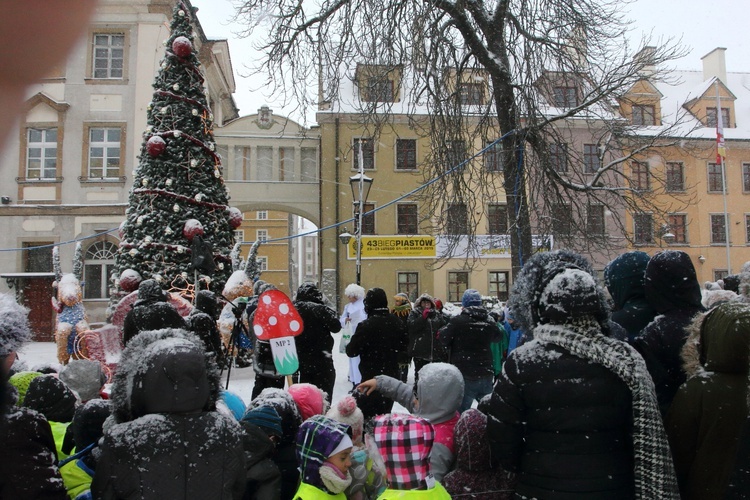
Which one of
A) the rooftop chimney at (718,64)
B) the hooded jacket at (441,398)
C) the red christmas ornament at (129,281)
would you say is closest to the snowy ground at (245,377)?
the red christmas ornament at (129,281)

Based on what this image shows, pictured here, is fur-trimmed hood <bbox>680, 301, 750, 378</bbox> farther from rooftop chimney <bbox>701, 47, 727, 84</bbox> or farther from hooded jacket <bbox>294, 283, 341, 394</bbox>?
rooftop chimney <bbox>701, 47, 727, 84</bbox>

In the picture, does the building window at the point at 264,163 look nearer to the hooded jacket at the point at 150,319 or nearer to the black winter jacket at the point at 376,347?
the black winter jacket at the point at 376,347

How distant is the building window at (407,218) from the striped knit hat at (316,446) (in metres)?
27.1

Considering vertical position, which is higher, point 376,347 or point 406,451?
point 376,347

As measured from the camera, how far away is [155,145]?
10617mm

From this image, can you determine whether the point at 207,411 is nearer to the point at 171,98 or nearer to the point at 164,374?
the point at 164,374

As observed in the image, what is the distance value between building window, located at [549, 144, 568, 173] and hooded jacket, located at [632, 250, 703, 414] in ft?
17.7

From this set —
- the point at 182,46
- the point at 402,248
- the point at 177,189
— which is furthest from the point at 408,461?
the point at 402,248

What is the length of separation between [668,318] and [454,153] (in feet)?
18.3

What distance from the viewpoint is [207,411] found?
101 inches

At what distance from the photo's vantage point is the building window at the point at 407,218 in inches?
1180

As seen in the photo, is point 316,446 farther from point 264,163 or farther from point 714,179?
point 714,179

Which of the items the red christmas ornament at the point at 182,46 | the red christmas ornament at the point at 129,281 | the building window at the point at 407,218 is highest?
the red christmas ornament at the point at 182,46

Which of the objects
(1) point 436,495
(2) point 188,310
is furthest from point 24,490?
(2) point 188,310
